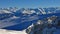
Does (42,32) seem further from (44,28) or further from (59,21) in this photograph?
(59,21)

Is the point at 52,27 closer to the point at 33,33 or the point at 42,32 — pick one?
the point at 42,32

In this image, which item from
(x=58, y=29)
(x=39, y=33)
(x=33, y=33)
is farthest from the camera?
(x=33, y=33)

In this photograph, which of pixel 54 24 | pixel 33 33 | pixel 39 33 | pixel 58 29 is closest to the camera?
pixel 58 29

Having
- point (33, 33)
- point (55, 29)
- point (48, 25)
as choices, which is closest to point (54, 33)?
point (55, 29)

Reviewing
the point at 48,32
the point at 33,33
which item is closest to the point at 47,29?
the point at 48,32

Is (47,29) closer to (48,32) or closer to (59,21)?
(48,32)

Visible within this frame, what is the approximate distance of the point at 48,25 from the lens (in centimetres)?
3053

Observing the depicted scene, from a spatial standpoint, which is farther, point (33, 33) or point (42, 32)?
point (33, 33)

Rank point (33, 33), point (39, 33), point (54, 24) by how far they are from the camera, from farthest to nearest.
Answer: point (33, 33), point (39, 33), point (54, 24)

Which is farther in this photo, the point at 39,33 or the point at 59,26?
the point at 39,33

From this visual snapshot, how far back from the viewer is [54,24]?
2964 cm

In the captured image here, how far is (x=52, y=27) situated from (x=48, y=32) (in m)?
1.02

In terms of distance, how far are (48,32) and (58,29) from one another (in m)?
2.10

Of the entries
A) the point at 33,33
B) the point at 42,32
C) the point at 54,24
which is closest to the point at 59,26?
the point at 54,24
